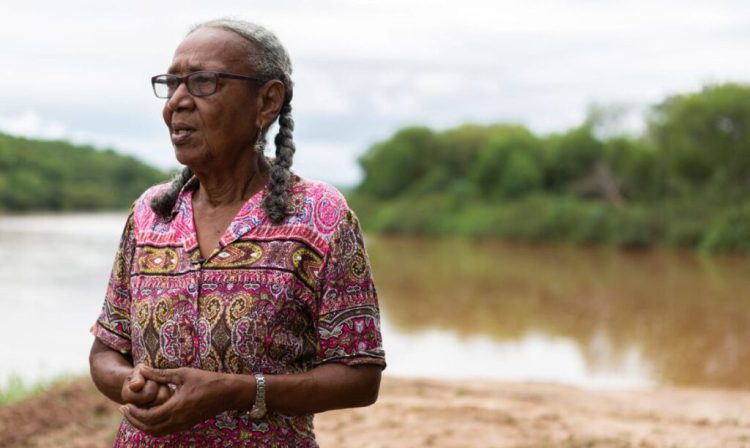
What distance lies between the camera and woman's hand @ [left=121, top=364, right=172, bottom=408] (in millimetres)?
1770

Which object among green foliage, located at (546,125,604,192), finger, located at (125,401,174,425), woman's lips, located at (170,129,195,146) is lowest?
finger, located at (125,401,174,425)

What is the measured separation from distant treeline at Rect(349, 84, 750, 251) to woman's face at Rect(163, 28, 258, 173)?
2764 cm

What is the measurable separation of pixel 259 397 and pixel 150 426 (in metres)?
0.22

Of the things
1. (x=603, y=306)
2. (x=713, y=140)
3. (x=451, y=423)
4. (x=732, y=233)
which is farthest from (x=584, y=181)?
(x=451, y=423)

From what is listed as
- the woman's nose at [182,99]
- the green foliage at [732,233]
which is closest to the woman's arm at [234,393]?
the woman's nose at [182,99]

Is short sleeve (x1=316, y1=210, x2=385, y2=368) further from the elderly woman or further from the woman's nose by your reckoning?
the woman's nose

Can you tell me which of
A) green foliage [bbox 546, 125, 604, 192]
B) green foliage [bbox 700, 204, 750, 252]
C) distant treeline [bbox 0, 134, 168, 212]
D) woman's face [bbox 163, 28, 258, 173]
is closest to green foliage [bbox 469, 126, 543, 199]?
green foliage [bbox 546, 125, 604, 192]

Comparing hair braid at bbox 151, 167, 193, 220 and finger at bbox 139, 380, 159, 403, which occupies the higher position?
hair braid at bbox 151, 167, 193, 220

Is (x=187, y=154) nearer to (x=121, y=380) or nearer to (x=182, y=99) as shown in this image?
(x=182, y=99)

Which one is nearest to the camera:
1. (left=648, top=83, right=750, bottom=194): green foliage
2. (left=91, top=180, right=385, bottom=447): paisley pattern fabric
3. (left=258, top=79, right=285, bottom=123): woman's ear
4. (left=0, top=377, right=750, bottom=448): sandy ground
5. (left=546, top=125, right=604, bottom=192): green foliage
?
(left=91, top=180, right=385, bottom=447): paisley pattern fabric

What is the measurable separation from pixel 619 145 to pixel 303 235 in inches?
1466

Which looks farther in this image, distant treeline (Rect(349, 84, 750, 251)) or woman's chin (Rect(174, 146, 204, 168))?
distant treeline (Rect(349, 84, 750, 251))

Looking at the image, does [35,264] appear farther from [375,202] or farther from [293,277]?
[375,202]

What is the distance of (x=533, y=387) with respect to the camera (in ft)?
26.9
